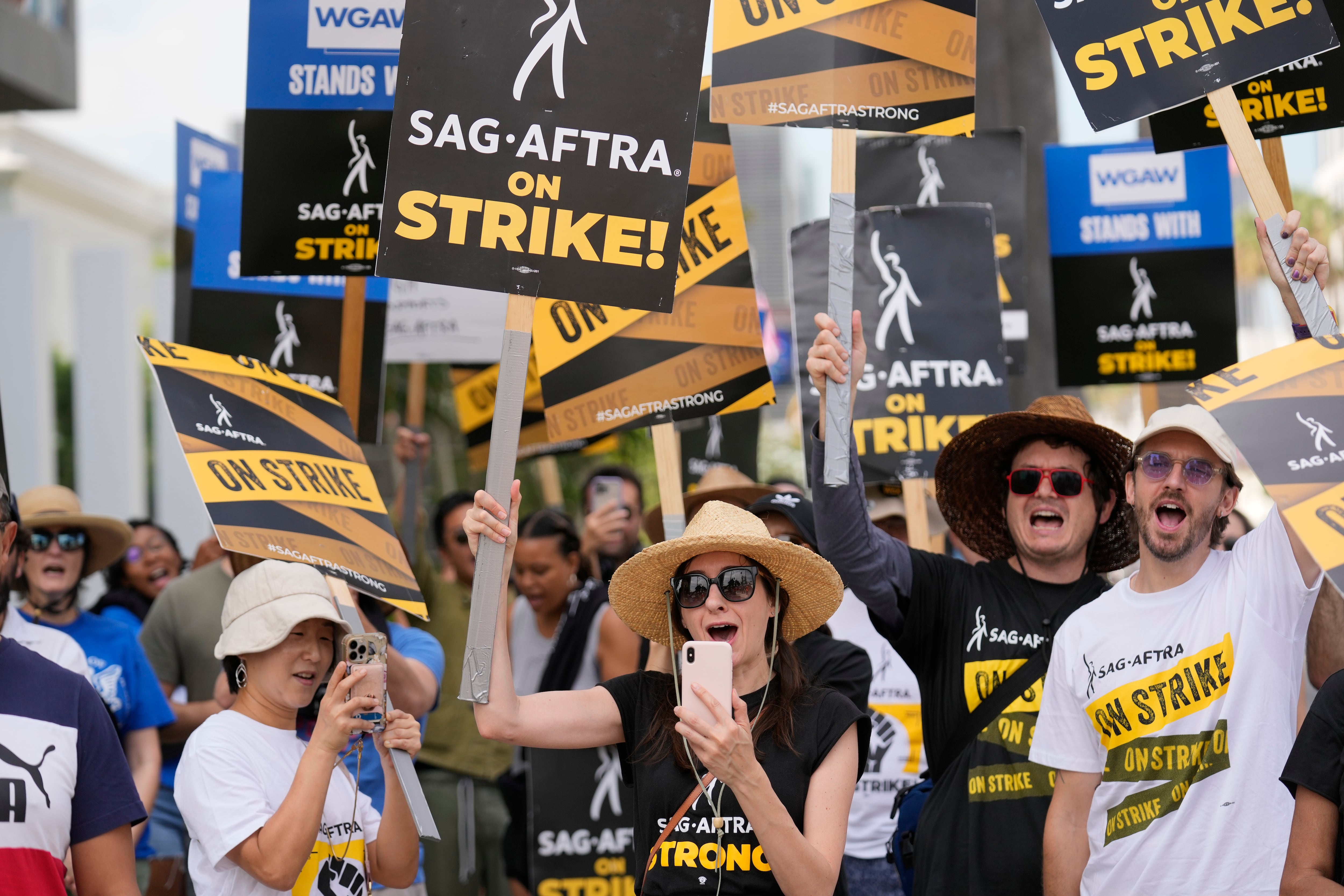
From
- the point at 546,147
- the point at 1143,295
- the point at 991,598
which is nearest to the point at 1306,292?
the point at 991,598

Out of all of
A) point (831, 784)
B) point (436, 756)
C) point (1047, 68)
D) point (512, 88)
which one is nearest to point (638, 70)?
point (512, 88)

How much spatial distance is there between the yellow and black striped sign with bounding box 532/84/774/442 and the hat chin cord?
1604 mm

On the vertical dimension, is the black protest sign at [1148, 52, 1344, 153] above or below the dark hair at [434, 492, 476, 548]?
above

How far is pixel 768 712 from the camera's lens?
3219mm

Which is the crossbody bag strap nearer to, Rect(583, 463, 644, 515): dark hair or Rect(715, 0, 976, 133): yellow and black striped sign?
Rect(715, 0, 976, 133): yellow and black striped sign

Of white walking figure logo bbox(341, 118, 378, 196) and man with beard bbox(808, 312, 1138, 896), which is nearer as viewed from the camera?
man with beard bbox(808, 312, 1138, 896)

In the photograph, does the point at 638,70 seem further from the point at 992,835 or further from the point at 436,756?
the point at 436,756

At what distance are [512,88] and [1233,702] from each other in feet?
7.37

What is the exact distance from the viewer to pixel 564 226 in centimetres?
329

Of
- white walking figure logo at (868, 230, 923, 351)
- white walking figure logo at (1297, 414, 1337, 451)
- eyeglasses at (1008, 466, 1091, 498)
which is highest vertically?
white walking figure logo at (868, 230, 923, 351)

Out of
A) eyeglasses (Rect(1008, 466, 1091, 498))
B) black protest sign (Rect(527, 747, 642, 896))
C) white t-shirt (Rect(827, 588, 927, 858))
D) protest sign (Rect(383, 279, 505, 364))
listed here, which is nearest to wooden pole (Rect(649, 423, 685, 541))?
white t-shirt (Rect(827, 588, 927, 858))

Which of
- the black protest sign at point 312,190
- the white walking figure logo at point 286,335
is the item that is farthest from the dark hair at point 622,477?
the black protest sign at point 312,190

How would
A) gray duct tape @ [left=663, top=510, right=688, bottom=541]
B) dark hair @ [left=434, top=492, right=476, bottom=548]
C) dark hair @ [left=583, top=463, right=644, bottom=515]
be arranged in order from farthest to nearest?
dark hair @ [left=583, top=463, right=644, bottom=515], dark hair @ [left=434, top=492, right=476, bottom=548], gray duct tape @ [left=663, top=510, right=688, bottom=541]

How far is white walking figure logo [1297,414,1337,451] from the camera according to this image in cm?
280
